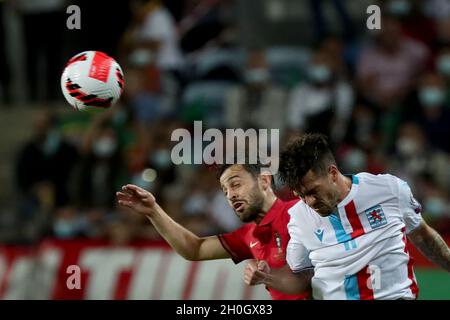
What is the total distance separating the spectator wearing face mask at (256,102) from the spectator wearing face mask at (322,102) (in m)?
0.15

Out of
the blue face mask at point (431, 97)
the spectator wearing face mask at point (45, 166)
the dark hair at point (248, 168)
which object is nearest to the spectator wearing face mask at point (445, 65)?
the blue face mask at point (431, 97)

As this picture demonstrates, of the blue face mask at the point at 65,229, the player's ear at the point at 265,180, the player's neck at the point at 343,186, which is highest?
the player's neck at the point at 343,186

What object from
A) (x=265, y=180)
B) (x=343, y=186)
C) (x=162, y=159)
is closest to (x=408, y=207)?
(x=343, y=186)

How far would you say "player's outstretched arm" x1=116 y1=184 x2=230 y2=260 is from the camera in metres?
7.37

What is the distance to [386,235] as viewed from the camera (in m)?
6.95

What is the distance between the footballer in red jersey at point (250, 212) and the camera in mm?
7402

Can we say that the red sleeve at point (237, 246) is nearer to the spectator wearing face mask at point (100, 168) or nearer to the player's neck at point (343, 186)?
the player's neck at point (343, 186)

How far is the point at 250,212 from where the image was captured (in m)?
7.51

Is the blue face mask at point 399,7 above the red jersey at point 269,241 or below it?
above

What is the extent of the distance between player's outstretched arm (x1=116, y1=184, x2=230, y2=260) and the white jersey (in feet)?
3.38
